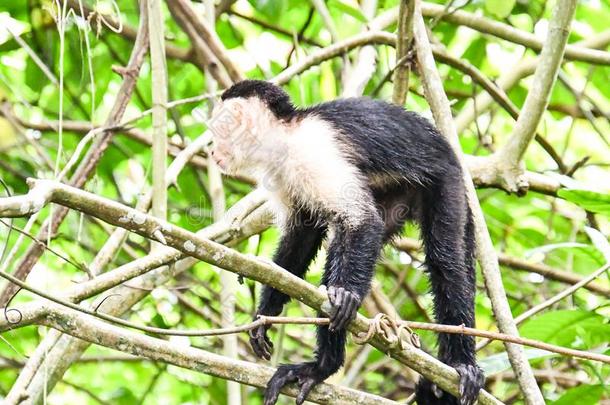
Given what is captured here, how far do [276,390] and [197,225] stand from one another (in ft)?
7.15

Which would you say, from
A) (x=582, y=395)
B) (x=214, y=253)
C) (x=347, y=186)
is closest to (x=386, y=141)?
(x=347, y=186)

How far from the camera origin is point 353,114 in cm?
405

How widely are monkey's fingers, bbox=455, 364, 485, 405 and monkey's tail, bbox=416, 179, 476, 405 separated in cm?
15

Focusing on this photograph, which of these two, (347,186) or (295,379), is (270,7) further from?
(295,379)

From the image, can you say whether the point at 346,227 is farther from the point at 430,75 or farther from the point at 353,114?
the point at 430,75

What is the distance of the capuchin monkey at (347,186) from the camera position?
3754 mm

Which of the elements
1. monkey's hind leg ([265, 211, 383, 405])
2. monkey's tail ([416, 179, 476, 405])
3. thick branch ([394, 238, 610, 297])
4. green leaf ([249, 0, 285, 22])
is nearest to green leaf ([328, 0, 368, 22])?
green leaf ([249, 0, 285, 22])

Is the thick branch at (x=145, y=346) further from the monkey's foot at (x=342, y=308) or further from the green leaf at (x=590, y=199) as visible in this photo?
the green leaf at (x=590, y=199)

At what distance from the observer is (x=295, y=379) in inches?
141

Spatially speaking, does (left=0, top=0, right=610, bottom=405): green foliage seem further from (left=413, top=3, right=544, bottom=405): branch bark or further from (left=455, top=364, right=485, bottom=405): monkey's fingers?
(left=455, top=364, right=485, bottom=405): monkey's fingers

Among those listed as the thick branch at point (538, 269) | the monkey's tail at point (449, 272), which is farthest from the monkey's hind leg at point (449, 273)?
the thick branch at point (538, 269)

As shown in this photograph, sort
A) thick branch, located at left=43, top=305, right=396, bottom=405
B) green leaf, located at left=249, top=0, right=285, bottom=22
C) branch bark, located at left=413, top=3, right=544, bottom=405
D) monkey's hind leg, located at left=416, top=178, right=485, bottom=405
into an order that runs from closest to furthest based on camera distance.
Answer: thick branch, located at left=43, top=305, right=396, bottom=405 → branch bark, located at left=413, top=3, right=544, bottom=405 → monkey's hind leg, located at left=416, top=178, right=485, bottom=405 → green leaf, located at left=249, top=0, right=285, bottom=22

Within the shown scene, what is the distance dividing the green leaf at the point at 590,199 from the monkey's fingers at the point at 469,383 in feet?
2.65

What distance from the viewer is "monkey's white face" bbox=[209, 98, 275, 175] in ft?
13.4
